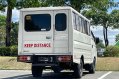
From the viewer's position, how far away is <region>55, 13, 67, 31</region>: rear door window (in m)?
16.8

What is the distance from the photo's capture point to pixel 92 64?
21.5 m

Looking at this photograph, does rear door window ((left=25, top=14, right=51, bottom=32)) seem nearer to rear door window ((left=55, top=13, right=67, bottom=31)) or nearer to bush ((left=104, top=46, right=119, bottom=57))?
rear door window ((left=55, top=13, right=67, bottom=31))

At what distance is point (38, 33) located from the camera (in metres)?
17.0

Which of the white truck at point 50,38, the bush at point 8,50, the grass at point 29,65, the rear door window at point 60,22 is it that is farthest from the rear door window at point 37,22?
the bush at point 8,50

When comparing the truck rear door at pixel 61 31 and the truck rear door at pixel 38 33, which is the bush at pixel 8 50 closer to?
the truck rear door at pixel 38 33

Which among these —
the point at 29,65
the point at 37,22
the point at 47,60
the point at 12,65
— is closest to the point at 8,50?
the point at 12,65

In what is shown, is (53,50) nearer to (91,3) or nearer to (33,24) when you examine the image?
(33,24)

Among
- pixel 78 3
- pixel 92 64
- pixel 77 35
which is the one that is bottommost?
pixel 92 64

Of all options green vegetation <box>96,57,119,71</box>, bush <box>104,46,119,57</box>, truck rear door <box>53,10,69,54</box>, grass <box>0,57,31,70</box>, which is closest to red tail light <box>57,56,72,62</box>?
→ truck rear door <box>53,10,69,54</box>

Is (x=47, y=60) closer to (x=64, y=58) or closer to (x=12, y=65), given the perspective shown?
(x=64, y=58)

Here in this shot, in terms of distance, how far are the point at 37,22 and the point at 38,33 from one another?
51 cm

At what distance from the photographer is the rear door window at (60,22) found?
16844mm

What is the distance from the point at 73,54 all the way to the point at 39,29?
1857 mm

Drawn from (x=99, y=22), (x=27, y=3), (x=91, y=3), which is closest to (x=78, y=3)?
(x=91, y=3)
